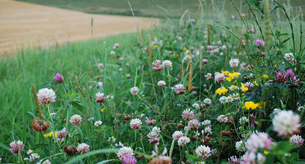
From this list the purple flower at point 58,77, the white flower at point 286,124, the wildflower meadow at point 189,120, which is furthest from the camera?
the purple flower at point 58,77

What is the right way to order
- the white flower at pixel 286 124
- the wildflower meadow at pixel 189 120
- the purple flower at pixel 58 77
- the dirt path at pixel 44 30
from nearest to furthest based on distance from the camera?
the white flower at pixel 286 124, the wildflower meadow at pixel 189 120, the purple flower at pixel 58 77, the dirt path at pixel 44 30

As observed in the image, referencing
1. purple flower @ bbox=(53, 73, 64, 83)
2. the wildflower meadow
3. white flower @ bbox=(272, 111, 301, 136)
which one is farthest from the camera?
purple flower @ bbox=(53, 73, 64, 83)

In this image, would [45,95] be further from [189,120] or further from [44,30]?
[44,30]

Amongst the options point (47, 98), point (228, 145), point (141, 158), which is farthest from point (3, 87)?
point (228, 145)

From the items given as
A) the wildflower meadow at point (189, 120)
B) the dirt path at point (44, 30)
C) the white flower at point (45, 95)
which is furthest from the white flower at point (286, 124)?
the dirt path at point (44, 30)

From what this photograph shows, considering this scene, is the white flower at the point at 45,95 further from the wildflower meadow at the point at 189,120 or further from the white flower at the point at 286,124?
the white flower at the point at 286,124

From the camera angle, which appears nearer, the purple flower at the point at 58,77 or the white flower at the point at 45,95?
the white flower at the point at 45,95

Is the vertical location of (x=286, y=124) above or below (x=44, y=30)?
below

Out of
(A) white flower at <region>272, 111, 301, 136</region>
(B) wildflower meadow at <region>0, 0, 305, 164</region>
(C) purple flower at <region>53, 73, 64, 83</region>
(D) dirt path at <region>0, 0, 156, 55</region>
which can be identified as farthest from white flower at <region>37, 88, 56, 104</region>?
(D) dirt path at <region>0, 0, 156, 55</region>

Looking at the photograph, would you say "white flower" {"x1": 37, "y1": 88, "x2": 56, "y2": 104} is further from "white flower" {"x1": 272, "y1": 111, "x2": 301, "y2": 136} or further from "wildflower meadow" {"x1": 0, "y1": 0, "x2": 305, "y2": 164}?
"white flower" {"x1": 272, "y1": 111, "x2": 301, "y2": 136}

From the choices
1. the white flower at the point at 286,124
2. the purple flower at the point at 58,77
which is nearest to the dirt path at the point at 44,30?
the purple flower at the point at 58,77

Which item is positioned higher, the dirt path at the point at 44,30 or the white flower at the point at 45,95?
the dirt path at the point at 44,30

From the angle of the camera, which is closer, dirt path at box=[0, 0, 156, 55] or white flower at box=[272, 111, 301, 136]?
white flower at box=[272, 111, 301, 136]

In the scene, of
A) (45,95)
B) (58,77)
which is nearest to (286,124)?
(45,95)
